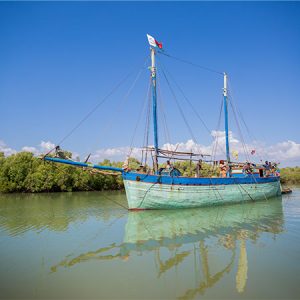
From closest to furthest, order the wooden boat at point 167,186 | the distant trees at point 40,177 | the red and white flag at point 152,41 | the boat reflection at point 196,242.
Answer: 1. the boat reflection at point 196,242
2. the wooden boat at point 167,186
3. the red and white flag at point 152,41
4. the distant trees at point 40,177

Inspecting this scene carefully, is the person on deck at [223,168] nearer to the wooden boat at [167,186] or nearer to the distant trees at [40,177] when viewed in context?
the wooden boat at [167,186]

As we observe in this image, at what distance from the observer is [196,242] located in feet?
45.9

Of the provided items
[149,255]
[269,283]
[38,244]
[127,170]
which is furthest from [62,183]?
[269,283]

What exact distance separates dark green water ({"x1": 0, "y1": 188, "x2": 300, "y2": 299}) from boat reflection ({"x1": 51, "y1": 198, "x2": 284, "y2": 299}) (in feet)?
0.13

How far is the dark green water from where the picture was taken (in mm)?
8539

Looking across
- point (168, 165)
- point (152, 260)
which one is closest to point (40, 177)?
point (168, 165)

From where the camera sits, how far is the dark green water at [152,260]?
28.0 feet

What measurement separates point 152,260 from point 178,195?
14446 mm

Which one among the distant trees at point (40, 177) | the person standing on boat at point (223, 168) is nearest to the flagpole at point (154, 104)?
the person standing on boat at point (223, 168)

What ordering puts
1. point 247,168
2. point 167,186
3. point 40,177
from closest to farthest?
1. point 167,186
2. point 247,168
3. point 40,177

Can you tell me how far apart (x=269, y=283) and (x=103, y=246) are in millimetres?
8156

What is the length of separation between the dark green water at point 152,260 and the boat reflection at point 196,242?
4 cm

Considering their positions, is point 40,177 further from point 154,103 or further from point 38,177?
point 154,103

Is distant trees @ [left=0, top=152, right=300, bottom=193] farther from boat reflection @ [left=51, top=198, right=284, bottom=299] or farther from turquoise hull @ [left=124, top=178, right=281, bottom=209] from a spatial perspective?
boat reflection @ [left=51, top=198, right=284, bottom=299]
